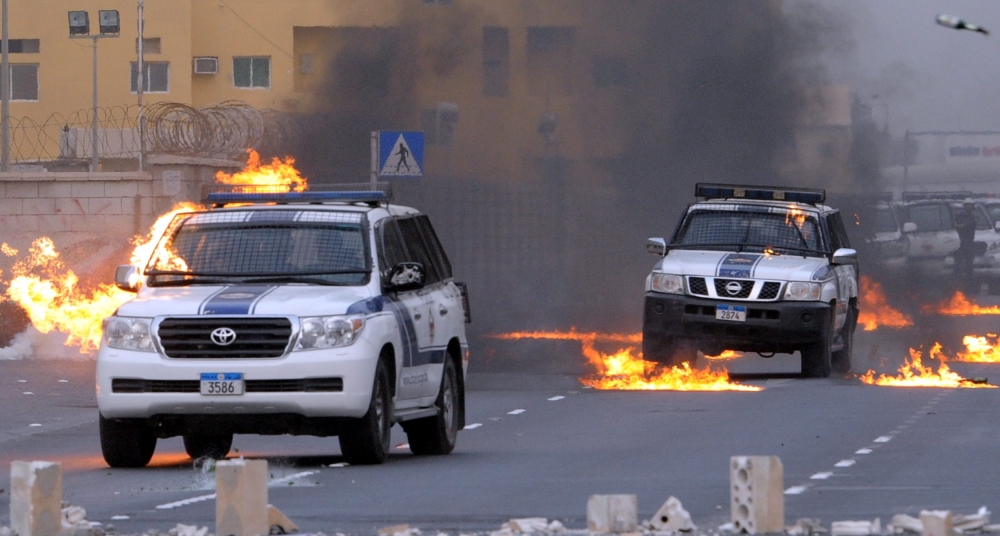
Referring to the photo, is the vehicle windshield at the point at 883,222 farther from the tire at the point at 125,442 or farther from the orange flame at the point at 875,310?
the tire at the point at 125,442

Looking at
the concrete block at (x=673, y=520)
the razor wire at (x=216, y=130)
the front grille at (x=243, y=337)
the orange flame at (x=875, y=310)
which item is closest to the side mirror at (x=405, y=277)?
the front grille at (x=243, y=337)

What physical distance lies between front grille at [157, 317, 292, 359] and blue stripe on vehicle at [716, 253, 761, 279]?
8.80 meters

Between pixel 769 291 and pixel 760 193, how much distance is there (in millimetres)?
1793

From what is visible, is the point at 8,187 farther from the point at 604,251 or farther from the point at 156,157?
the point at 604,251

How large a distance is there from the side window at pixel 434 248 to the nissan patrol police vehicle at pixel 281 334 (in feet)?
0.74

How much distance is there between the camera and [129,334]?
37.7ft

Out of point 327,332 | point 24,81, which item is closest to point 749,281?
point 327,332

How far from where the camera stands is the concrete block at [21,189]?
25.1 m

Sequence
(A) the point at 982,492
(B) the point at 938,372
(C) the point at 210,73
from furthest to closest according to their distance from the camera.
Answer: (C) the point at 210,73 < (B) the point at 938,372 < (A) the point at 982,492

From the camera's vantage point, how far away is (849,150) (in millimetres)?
34375

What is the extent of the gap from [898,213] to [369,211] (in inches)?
966

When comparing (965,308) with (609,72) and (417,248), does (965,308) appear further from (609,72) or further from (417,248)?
(417,248)

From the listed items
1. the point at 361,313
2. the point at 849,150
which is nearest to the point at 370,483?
the point at 361,313

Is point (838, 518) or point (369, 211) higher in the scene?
point (369, 211)
